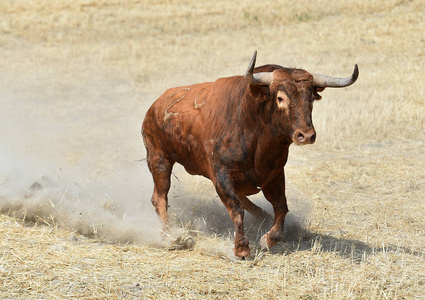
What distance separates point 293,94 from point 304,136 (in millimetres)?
469

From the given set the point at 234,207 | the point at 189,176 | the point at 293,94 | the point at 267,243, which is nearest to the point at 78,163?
the point at 189,176

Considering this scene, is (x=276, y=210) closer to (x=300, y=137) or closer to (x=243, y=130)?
(x=243, y=130)

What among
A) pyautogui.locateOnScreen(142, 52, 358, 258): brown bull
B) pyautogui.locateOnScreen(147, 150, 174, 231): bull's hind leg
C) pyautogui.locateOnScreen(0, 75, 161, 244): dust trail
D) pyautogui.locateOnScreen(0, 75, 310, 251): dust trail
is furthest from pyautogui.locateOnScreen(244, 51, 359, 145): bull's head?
pyautogui.locateOnScreen(0, 75, 161, 244): dust trail

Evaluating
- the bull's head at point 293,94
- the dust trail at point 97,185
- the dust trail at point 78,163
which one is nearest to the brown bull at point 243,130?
the bull's head at point 293,94

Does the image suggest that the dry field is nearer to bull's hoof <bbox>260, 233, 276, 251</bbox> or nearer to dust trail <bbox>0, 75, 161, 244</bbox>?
dust trail <bbox>0, 75, 161, 244</bbox>

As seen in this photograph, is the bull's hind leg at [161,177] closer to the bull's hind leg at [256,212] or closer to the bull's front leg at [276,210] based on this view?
the bull's hind leg at [256,212]

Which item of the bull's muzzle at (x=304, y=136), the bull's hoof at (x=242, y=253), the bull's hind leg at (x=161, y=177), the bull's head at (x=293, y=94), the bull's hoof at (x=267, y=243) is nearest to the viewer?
the bull's muzzle at (x=304, y=136)

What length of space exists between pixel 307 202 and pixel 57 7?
80.7 feet

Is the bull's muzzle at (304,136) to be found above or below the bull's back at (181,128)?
above

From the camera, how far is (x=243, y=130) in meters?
6.28

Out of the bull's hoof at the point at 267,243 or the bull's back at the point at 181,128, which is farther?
the bull's back at the point at 181,128

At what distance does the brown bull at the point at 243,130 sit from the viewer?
18.8ft

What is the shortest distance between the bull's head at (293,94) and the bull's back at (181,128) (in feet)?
3.66

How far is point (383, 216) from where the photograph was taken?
7.78 metres
